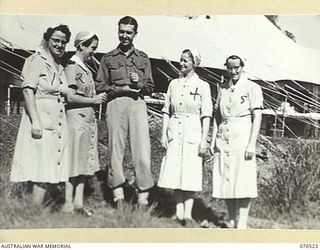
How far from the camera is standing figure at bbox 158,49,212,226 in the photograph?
177 cm

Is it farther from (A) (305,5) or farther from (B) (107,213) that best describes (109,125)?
(A) (305,5)

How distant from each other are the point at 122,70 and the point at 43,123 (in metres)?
0.30

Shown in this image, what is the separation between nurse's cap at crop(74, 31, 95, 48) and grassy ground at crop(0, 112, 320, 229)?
264 mm

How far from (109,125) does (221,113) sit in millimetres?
356

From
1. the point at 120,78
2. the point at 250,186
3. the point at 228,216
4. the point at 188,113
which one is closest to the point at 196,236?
the point at 228,216

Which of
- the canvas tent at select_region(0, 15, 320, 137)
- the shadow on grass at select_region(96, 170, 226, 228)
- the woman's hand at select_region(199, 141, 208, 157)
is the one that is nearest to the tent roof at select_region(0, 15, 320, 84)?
the canvas tent at select_region(0, 15, 320, 137)

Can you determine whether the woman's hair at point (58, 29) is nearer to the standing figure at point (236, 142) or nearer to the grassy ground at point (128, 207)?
the grassy ground at point (128, 207)

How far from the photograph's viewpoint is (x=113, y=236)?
1762 millimetres

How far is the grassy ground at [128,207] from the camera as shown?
1.76m

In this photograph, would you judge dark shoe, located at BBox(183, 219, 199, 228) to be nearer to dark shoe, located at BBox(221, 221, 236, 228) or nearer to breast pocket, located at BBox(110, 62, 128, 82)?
dark shoe, located at BBox(221, 221, 236, 228)

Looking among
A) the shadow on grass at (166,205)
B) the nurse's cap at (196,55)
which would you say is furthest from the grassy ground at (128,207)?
the nurse's cap at (196,55)

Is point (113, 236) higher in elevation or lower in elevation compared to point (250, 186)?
lower

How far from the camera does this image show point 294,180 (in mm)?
1826

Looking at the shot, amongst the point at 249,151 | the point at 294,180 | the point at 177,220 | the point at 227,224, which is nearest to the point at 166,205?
the point at 177,220
